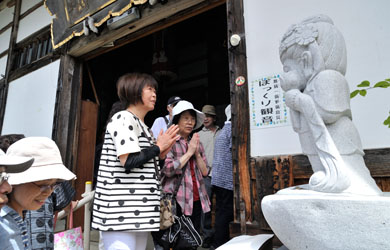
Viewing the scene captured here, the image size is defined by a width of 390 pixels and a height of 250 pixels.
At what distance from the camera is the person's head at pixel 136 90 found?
1.93 metres

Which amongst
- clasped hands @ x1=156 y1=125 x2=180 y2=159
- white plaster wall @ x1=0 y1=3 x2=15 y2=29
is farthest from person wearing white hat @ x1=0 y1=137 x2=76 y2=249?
white plaster wall @ x1=0 y1=3 x2=15 y2=29

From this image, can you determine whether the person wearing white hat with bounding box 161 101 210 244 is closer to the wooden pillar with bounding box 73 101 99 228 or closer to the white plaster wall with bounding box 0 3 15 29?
the wooden pillar with bounding box 73 101 99 228

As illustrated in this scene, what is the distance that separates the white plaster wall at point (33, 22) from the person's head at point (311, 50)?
5132mm

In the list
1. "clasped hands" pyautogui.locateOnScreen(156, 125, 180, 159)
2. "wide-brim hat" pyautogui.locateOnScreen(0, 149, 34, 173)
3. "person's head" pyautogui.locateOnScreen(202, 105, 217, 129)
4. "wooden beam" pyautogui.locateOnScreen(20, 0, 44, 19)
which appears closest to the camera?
"wide-brim hat" pyautogui.locateOnScreen(0, 149, 34, 173)

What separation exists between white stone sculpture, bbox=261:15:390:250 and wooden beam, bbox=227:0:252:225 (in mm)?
967

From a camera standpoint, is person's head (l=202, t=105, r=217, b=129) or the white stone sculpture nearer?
the white stone sculpture

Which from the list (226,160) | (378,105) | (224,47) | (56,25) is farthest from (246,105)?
(224,47)

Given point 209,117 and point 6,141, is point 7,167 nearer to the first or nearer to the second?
point 6,141

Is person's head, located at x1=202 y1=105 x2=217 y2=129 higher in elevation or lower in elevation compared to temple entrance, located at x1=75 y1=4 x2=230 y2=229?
lower

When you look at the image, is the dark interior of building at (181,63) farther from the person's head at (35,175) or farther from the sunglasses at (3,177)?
the sunglasses at (3,177)

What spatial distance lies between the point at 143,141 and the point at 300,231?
1.06 meters

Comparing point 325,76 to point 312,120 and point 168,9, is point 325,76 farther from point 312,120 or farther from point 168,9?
point 168,9

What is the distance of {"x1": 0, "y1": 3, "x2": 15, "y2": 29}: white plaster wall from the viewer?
6486 millimetres

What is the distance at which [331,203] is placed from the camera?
1334mm
